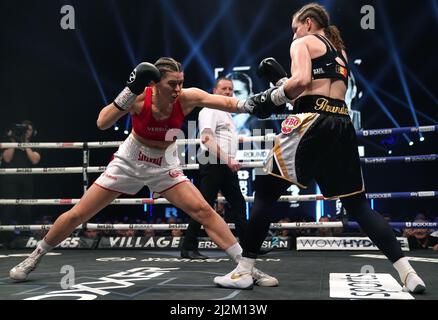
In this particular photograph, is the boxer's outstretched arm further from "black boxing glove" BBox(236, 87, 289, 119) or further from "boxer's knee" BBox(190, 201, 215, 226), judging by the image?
"boxer's knee" BBox(190, 201, 215, 226)

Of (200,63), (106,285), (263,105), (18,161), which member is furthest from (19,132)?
(200,63)

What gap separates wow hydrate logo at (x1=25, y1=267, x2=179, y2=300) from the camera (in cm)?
187

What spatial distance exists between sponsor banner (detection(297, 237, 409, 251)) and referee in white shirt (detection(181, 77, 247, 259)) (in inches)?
34.4

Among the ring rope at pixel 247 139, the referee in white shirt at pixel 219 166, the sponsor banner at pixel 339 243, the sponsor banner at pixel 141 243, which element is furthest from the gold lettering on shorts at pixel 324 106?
the sponsor banner at pixel 141 243

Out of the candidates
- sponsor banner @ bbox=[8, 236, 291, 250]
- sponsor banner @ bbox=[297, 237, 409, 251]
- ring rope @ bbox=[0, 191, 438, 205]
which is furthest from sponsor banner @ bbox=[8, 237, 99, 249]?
sponsor banner @ bbox=[297, 237, 409, 251]

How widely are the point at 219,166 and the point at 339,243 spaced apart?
1.38 metres

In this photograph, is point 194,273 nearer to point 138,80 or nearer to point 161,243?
point 138,80

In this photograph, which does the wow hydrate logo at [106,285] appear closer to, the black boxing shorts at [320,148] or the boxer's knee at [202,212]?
the boxer's knee at [202,212]

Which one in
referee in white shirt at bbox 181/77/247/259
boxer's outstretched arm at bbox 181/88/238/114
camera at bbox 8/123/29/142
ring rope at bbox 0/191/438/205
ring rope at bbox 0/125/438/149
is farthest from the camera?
camera at bbox 8/123/29/142

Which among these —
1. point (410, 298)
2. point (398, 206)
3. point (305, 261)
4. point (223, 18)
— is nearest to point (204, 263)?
point (305, 261)

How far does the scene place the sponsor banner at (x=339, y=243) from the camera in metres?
4.05

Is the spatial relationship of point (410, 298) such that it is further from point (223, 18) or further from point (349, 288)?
point (223, 18)

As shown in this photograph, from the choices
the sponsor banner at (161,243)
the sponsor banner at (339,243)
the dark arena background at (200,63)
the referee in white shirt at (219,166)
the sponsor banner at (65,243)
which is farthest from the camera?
the dark arena background at (200,63)

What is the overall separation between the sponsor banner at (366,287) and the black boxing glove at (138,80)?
45.5 inches
